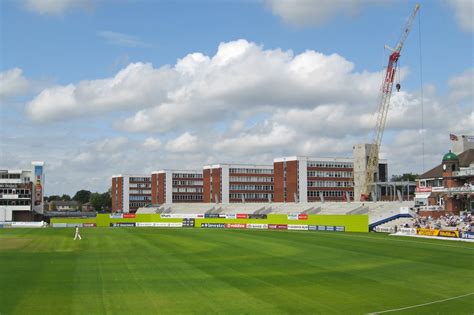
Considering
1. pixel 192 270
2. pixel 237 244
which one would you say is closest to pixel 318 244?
pixel 237 244

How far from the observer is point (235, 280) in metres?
34.2

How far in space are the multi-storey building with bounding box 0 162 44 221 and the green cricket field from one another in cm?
10208

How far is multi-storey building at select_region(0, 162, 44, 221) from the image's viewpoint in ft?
494

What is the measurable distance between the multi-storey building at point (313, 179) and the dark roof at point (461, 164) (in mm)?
62798

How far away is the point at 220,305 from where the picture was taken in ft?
86.9

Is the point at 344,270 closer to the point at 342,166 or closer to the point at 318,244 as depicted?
the point at 318,244

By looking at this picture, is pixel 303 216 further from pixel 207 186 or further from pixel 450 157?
pixel 207 186

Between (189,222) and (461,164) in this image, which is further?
(189,222)

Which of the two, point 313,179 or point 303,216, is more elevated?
point 313,179

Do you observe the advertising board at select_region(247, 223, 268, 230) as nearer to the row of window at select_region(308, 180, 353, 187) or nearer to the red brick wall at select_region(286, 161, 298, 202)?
the red brick wall at select_region(286, 161, 298, 202)

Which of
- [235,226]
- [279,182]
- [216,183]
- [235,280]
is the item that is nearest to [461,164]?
[235,226]

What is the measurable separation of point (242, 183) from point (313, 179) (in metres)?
31.5

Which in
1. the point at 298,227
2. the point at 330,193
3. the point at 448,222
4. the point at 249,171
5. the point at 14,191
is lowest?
the point at 298,227

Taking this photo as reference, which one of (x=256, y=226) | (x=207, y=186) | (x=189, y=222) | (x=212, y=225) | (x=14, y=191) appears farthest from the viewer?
(x=207, y=186)
